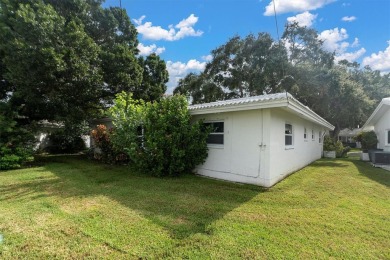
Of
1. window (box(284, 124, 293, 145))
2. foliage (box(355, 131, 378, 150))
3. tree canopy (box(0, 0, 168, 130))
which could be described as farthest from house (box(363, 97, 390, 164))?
tree canopy (box(0, 0, 168, 130))

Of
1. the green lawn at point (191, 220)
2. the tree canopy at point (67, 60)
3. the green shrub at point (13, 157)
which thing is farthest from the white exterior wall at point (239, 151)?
the green shrub at point (13, 157)

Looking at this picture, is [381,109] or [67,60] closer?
[67,60]

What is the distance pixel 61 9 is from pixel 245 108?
38.8 feet

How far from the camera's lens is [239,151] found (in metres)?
6.93

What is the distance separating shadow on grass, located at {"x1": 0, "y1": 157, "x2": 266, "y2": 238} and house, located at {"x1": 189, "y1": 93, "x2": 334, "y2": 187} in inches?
21.6

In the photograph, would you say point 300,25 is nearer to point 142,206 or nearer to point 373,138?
point 373,138

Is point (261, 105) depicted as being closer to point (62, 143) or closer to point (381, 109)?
point (381, 109)

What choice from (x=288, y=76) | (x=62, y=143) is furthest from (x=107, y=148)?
(x=288, y=76)

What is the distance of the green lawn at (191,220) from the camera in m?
3.08

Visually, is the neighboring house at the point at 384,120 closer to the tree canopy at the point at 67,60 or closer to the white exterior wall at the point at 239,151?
the white exterior wall at the point at 239,151

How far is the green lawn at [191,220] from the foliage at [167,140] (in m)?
0.99

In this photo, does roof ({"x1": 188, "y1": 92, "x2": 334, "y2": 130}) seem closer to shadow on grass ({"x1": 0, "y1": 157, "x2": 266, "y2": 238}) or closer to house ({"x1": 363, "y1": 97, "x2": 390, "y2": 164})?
shadow on grass ({"x1": 0, "y1": 157, "x2": 266, "y2": 238})

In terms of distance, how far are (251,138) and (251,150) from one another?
1.20 feet

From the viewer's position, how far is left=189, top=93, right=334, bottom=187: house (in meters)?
6.26
